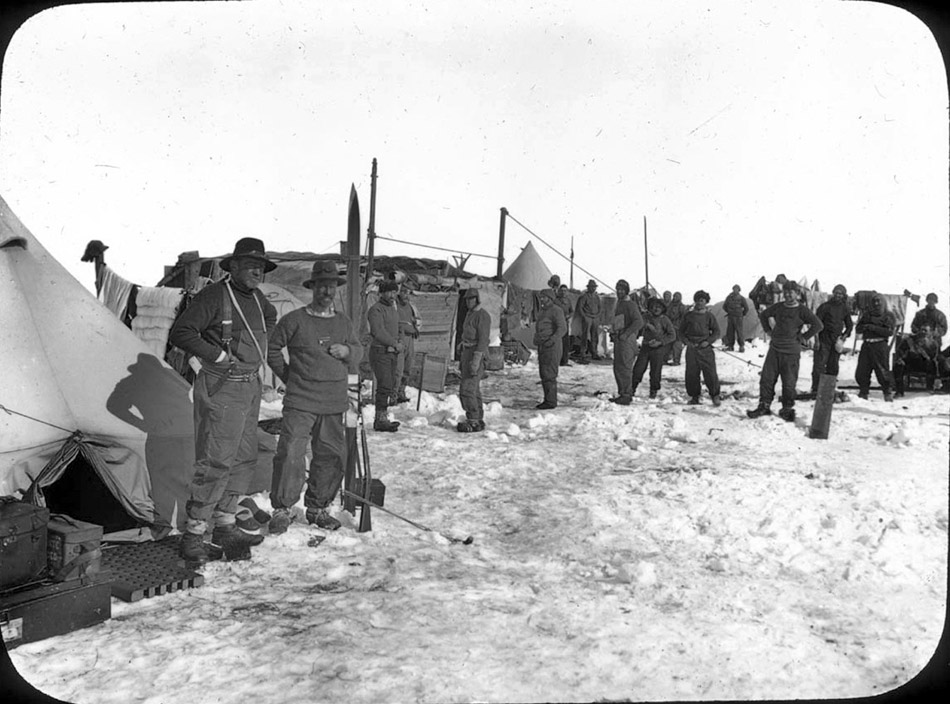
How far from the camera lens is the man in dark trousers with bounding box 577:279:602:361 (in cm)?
A: 1780

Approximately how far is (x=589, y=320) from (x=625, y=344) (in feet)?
24.1

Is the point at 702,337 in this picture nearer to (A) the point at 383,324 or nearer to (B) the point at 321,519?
(A) the point at 383,324

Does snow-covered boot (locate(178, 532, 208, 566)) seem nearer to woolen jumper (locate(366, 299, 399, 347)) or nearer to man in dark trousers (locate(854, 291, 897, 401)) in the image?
woolen jumper (locate(366, 299, 399, 347))

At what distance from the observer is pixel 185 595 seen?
3770 mm

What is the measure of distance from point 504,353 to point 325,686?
1455 centimetres

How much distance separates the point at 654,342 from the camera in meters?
11.6

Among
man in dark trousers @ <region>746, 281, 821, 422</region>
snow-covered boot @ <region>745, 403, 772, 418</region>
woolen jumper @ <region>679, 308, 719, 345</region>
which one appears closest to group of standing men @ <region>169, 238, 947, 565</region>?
snow-covered boot @ <region>745, 403, 772, 418</region>

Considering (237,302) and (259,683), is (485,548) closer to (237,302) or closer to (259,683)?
(259,683)

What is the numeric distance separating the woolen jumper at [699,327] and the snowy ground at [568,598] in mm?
3706

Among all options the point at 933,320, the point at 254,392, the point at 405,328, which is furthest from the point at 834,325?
the point at 254,392

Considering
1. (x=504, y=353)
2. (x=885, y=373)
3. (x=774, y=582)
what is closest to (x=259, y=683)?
(x=774, y=582)

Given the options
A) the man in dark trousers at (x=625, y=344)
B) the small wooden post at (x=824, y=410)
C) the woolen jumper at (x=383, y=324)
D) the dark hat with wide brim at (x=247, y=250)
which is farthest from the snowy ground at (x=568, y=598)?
Answer: the man in dark trousers at (x=625, y=344)

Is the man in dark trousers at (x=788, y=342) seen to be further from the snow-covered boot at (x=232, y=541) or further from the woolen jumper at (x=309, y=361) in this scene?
the snow-covered boot at (x=232, y=541)

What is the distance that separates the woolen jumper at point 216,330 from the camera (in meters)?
4.21
